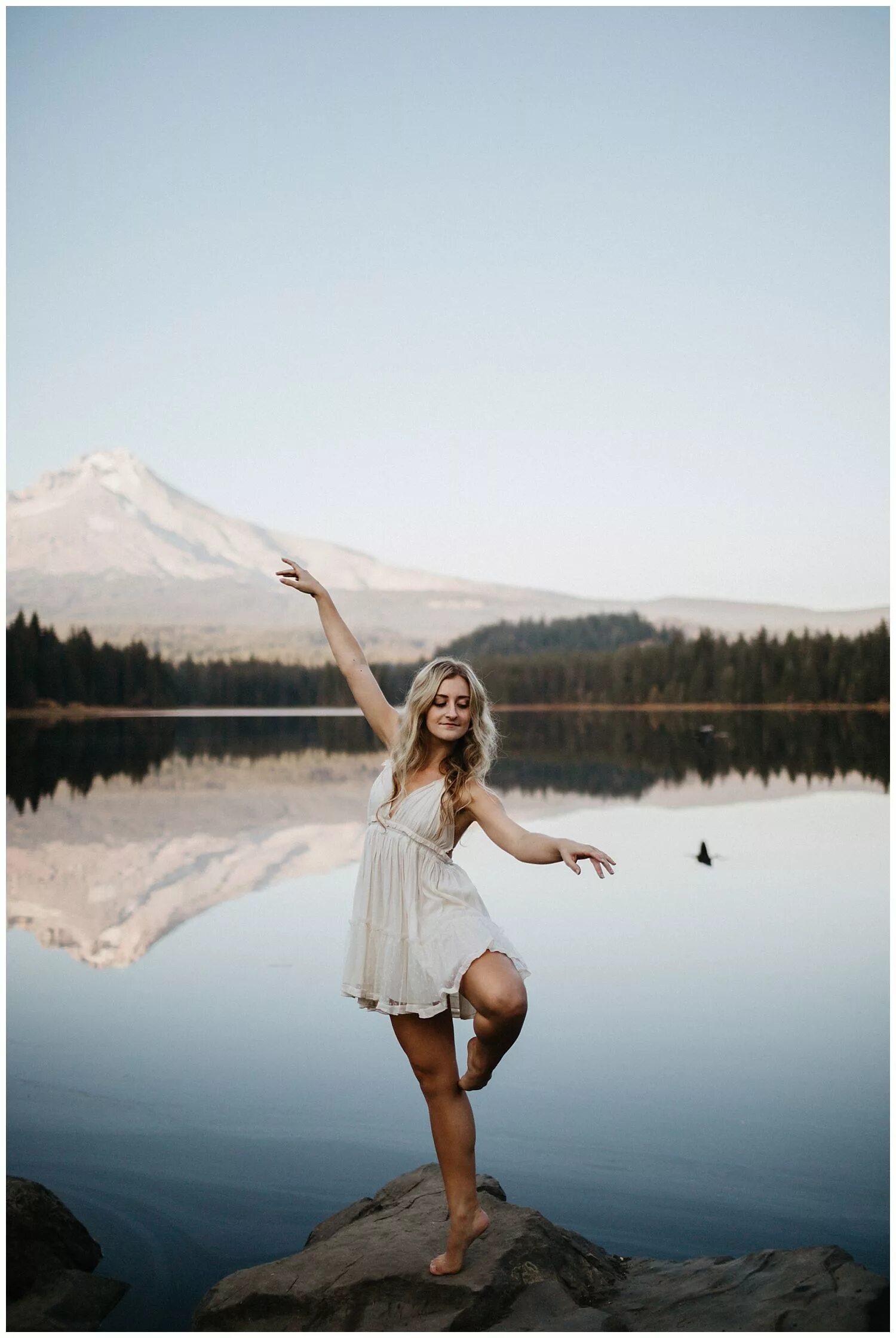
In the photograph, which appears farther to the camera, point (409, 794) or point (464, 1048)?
point (464, 1048)

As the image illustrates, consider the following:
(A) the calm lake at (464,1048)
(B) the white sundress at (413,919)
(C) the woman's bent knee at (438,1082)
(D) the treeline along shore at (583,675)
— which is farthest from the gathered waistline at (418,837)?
(D) the treeline along shore at (583,675)

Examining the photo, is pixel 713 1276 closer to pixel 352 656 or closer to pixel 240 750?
pixel 352 656

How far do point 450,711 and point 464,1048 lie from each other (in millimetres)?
4055

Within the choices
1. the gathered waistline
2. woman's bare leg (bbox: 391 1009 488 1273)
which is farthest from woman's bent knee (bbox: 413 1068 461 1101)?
the gathered waistline

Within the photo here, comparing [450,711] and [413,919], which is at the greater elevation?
[450,711]

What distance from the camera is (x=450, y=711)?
14.4ft

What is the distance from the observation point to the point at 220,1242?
5.36 m

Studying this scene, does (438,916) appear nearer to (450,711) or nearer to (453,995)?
(453,995)

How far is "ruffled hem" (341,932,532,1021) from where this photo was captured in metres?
4.14

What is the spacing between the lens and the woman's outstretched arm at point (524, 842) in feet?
12.8

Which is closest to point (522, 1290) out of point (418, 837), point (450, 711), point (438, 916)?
point (438, 916)

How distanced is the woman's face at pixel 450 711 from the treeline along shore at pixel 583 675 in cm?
8513

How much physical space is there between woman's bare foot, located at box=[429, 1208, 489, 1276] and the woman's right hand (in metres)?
2.32

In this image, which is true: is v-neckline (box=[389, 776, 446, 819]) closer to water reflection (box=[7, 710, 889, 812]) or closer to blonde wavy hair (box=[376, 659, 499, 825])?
blonde wavy hair (box=[376, 659, 499, 825])
